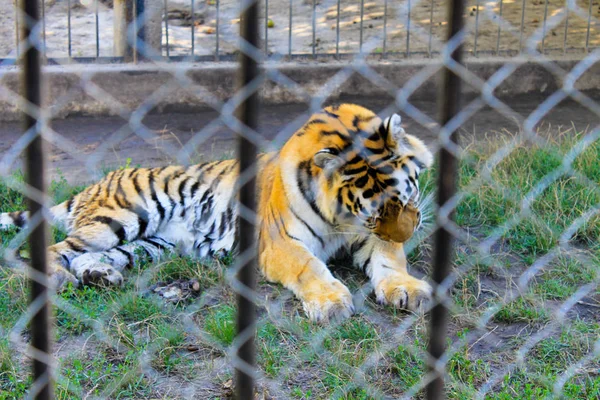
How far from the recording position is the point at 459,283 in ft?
10.4

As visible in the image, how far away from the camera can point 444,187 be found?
1.55 m

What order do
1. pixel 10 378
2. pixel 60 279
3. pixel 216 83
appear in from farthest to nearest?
pixel 216 83
pixel 60 279
pixel 10 378

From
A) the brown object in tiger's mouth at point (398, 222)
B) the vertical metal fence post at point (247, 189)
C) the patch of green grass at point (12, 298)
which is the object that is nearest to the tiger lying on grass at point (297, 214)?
the brown object in tiger's mouth at point (398, 222)

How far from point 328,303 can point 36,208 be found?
173cm

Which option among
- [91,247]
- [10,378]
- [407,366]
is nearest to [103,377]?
[10,378]

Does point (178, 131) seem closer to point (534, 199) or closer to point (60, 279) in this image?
point (60, 279)

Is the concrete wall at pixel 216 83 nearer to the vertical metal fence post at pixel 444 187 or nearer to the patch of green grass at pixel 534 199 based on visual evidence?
the patch of green grass at pixel 534 199

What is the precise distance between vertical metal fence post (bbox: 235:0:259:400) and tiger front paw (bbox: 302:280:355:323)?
54.2 inches

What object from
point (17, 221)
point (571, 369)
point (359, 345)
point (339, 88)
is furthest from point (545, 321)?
point (339, 88)

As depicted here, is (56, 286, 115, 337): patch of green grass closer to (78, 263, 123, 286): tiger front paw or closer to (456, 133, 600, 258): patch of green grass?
(78, 263, 123, 286): tiger front paw

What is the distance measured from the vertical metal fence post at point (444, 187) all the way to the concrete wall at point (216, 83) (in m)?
3.87

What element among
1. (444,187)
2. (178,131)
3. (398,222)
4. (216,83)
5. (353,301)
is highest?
(444,187)

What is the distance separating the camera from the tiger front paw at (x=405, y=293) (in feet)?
9.80

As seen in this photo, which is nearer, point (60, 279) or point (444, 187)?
point (444, 187)
